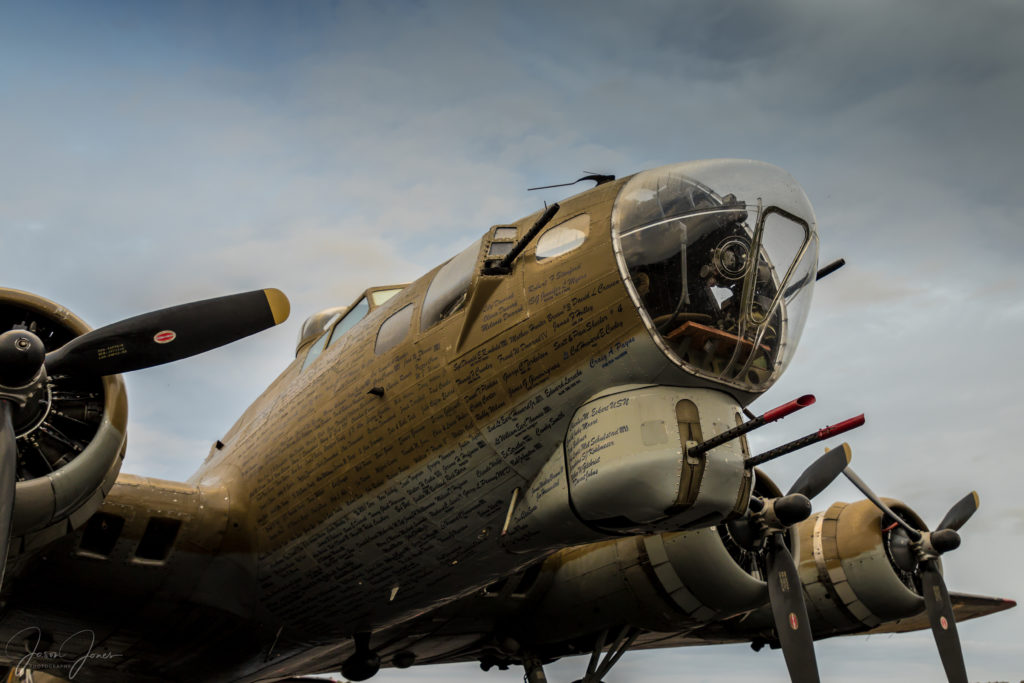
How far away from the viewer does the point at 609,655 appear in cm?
1102

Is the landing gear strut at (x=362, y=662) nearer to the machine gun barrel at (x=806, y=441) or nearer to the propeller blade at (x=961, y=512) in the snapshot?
the machine gun barrel at (x=806, y=441)

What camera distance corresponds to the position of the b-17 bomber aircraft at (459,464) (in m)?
6.31

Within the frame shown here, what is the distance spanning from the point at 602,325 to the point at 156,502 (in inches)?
188

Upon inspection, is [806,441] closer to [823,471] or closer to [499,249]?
[499,249]

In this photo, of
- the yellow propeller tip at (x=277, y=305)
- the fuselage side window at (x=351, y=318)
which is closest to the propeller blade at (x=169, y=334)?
the yellow propeller tip at (x=277, y=305)

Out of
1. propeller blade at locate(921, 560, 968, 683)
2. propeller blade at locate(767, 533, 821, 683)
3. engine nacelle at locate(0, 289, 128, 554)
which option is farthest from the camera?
propeller blade at locate(921, 560, 968, 683)

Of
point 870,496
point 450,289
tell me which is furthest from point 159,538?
point 870,496

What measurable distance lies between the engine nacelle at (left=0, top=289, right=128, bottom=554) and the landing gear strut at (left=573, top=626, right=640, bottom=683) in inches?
239

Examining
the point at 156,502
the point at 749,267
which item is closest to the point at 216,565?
the point at 156,502

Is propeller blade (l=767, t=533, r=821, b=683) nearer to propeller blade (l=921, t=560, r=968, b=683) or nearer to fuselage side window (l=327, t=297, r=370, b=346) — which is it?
propeller blade (l=921, t=560, r=968, b=683)

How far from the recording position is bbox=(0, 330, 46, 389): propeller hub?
628 cm

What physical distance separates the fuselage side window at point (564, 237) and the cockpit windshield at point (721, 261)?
0.28 meters

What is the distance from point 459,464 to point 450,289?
4.65 ft

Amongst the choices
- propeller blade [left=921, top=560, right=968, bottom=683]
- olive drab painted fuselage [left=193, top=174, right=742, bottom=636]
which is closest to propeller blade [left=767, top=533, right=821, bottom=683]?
propeller blade [left=921, top=560, right=968, bottom=683]
